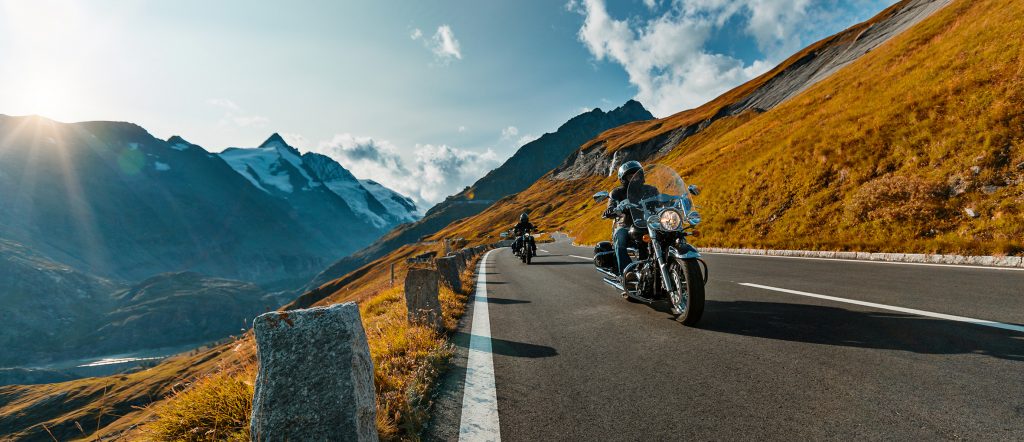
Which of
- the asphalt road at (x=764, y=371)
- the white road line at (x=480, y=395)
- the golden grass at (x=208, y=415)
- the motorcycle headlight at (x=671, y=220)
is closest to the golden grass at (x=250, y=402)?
the golden grass at (x=208, y=415)

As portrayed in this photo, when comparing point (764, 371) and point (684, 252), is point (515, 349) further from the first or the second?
point (764, 371)

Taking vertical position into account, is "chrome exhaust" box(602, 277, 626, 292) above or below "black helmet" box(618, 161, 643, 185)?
below

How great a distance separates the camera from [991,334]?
13.3 feet

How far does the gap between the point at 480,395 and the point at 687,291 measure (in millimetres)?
3010

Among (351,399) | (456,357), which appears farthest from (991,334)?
(351,399)

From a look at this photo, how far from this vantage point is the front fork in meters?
5.64

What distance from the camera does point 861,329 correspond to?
4645mm

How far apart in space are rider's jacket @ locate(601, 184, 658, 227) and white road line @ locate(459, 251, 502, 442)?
2.89 m

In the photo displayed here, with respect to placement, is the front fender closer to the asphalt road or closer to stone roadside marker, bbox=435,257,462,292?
the asphalt road

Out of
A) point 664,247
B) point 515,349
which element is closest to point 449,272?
point 515,349

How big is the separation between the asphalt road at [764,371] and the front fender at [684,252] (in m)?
0.92

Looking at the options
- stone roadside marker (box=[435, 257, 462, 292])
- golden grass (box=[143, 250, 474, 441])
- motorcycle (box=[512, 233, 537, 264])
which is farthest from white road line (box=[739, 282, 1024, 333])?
motorcycle (box=[512, 233, 537, 264])

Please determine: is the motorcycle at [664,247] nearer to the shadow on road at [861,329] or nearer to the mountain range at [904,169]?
the shadow on road at [861,329]

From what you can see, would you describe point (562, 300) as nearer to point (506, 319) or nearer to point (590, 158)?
point (506, 319)
